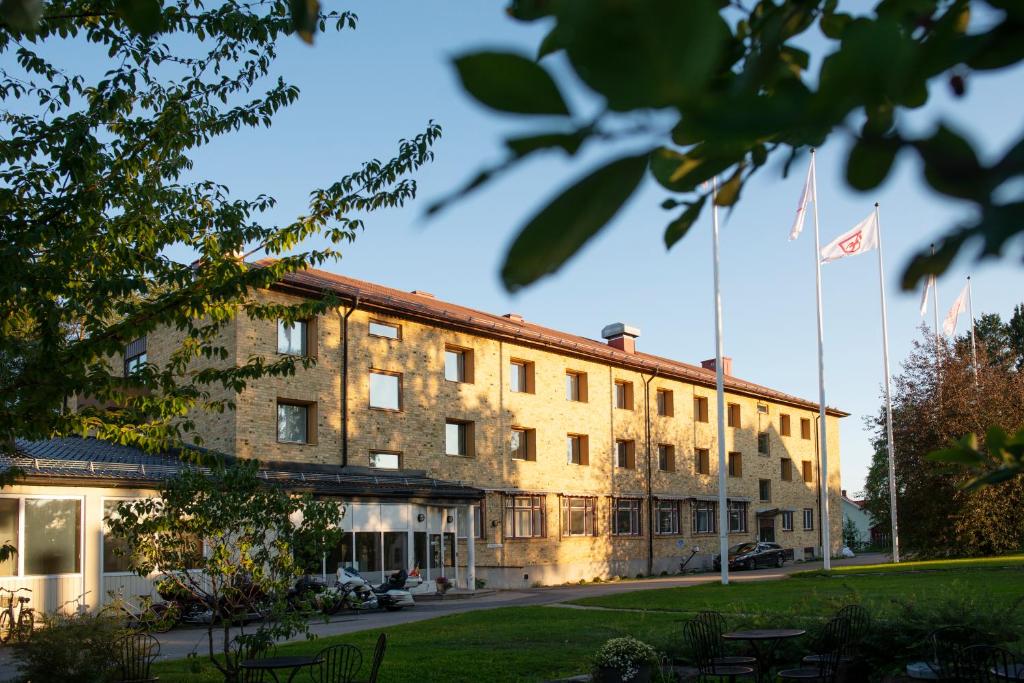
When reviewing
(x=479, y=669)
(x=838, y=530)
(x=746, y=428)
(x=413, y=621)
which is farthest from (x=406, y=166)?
(x=838, y=530)

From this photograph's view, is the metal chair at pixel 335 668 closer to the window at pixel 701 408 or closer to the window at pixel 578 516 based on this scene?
the window at pixel 578 516

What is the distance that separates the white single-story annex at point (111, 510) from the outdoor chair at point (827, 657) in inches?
420

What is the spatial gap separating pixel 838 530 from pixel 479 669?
49.9m

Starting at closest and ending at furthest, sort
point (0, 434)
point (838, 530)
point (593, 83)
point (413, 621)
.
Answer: point (593, 83) → point (0, 434) → point (413, 621) → point (838, 530)

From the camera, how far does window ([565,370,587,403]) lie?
131 ft

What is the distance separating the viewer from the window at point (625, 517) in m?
40.8

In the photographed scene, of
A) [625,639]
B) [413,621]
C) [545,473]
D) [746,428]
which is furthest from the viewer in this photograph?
[746,428]

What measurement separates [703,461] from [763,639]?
3585cm

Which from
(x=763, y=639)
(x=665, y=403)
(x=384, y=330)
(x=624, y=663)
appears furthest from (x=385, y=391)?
(x=624, y=663)

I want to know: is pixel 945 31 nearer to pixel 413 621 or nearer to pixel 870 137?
pixel 870 137

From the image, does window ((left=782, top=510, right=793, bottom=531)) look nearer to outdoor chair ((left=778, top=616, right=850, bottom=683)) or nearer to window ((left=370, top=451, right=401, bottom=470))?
window ((left=370, top=451, right=401, bottom=470))

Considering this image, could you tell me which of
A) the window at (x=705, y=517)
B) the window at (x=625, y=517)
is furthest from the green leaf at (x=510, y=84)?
the window at (x=705, y=517)

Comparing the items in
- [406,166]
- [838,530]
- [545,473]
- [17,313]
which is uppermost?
[406,166]

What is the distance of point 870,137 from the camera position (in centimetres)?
83
